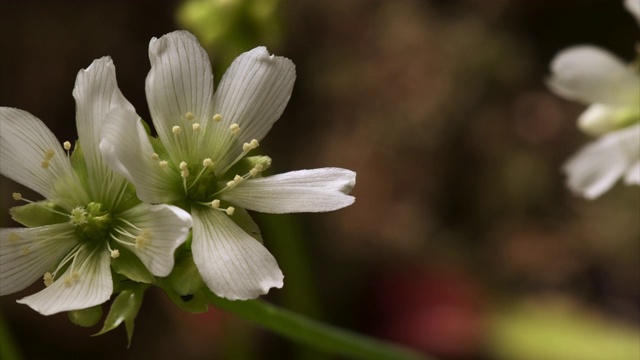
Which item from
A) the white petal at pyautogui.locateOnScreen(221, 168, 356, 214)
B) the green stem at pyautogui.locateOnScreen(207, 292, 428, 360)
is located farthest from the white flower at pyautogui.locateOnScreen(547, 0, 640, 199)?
the white petal at pyautogui.locateOnScreen(221, 168, 356, 214)

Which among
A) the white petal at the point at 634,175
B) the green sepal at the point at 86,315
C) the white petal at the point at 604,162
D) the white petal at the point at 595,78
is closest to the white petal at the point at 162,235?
the green sepal at the point at 86,315

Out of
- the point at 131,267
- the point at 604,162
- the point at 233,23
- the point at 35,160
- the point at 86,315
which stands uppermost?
the point at 233,23

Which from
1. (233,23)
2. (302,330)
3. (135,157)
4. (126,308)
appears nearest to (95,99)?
(135,157)

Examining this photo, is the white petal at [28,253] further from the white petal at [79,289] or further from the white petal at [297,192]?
the white petal at [297,192]

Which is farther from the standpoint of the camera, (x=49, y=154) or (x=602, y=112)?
(x=602, y=112)

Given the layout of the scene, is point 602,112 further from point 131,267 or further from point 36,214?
point 36,214

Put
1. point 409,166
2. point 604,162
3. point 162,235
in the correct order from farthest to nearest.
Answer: point 409,166
point 604,162
point 162,235
